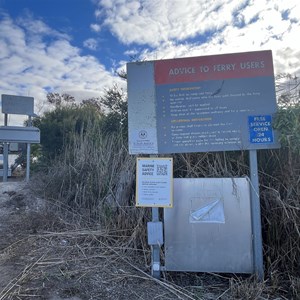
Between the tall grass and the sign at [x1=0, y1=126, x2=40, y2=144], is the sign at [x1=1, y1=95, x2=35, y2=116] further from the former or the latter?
the tall grass

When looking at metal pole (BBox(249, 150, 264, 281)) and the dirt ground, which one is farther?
metal pole (BBox(249, 150, 264, 281))

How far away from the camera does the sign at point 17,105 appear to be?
10.7 metres

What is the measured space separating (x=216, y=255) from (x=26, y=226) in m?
3.14

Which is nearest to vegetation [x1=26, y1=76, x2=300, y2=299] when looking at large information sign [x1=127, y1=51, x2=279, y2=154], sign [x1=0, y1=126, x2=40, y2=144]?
large information sign [x1=127, y1=51, x2=279, y2=154]

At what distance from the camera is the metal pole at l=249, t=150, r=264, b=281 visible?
A: 326 centimetres

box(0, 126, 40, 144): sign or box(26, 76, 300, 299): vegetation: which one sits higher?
box(0, 126, 40, 144): sign

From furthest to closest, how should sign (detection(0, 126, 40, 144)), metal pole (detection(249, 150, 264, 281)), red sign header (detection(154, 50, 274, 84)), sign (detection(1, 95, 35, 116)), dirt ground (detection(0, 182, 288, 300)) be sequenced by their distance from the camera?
sign (detection(1, 95, 35, 116)), sign (detection(0, 126, 40, 144)), red sign header (detection(154, 50, 274, 84)), metal pole (detection(249, 150, 264, 281)), dirt ground (detection(0, 182, 288, 300))

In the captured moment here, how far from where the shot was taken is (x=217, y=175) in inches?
151

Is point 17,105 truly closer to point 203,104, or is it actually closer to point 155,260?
point 203,104

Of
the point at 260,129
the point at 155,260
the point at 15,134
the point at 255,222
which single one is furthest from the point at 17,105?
the point at 255,222

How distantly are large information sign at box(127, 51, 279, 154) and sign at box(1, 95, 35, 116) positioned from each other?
8570 mm

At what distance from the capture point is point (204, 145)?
3.39m

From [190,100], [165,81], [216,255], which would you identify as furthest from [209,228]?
[165,81]

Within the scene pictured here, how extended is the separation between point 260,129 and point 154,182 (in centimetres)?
135
